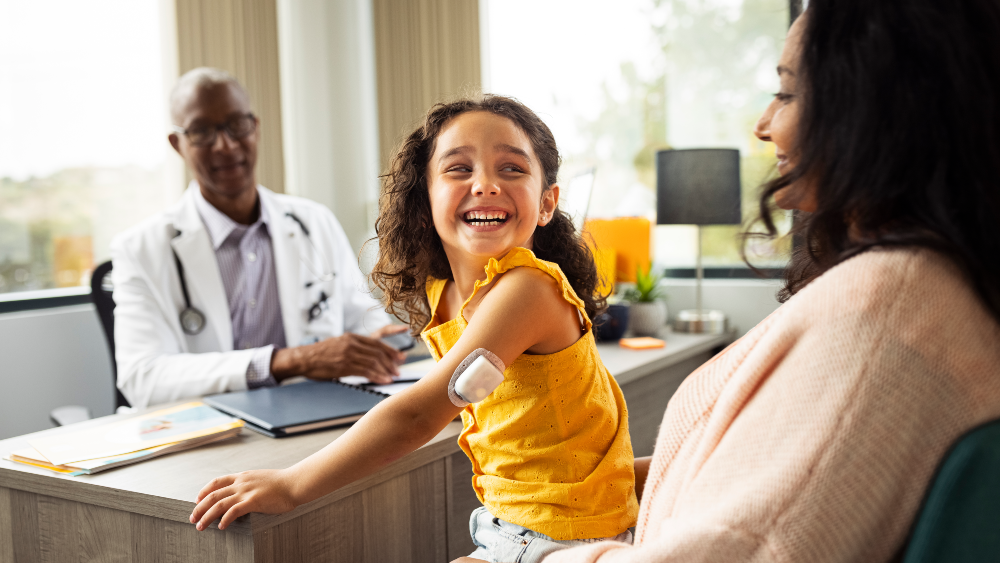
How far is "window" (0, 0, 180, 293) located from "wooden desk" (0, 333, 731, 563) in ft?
4.77

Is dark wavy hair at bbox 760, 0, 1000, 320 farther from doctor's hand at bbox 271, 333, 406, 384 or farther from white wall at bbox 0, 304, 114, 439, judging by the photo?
white wall at bbox 0, 304, 114, 439

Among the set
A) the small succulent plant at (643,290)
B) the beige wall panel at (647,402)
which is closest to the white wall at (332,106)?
the small succulent plant at (643,290)

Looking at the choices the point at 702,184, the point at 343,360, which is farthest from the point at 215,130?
the point at 702,184

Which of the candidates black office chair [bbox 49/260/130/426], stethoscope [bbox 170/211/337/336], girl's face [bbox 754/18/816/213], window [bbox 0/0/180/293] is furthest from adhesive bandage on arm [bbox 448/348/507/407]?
window [bbox 0/0/180/293]

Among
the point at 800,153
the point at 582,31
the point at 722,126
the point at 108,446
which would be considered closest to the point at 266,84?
the point at 582,31

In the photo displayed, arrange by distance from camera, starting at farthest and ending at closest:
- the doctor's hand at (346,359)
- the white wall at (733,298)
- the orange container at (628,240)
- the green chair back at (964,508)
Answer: the white wall at (733,298), the orange container at (628,240), the doctor's hand at (346,359), the green chair back at (964,508)

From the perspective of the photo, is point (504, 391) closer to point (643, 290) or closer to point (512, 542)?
point (512, 542)

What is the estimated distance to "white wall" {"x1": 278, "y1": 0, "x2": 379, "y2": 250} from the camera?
332 cm

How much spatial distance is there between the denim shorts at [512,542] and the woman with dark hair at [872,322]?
404 millimetres

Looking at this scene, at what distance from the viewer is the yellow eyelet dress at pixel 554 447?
1.02 metres

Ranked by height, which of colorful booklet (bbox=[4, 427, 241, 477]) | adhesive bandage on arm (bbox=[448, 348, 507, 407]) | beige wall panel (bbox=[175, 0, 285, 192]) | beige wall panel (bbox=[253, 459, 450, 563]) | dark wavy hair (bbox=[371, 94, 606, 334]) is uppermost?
beige wall panel (bbox=[175, 0, 285, 192])

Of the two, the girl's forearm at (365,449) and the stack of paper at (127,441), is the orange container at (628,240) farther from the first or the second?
the girl's forearm at (365,449)

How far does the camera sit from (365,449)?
96 cm

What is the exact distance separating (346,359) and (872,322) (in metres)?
1.39
